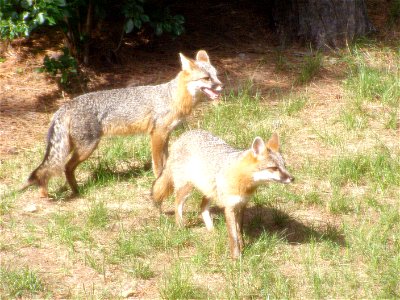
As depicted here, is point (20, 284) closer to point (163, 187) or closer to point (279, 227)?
point (163, 187)

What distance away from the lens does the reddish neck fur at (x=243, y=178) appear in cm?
670

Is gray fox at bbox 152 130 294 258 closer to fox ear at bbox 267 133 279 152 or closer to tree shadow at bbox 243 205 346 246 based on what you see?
fox ear at bbox 267 133 279 152

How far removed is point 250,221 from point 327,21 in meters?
5.09

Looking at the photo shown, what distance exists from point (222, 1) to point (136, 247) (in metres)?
7.38

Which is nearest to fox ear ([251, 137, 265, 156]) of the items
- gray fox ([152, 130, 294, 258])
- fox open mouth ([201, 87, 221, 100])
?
gray fox ([152, 130, 294, 258])

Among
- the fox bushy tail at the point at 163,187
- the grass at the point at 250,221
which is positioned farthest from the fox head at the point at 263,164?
the fox bushy tail at the point at 163,187

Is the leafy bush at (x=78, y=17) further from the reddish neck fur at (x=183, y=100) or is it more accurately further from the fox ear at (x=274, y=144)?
the fox ear at (x=274, y=144)

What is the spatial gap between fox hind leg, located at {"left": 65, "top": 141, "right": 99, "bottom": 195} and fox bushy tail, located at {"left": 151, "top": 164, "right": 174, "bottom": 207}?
101 cm

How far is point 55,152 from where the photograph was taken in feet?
26.5

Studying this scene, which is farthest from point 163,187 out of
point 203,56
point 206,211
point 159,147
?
point 203,56

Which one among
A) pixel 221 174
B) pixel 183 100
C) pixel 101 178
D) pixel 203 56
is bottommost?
pixel 101 178

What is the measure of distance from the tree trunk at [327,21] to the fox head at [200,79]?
3309 millimetres

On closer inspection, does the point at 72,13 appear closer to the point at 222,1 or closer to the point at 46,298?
the point at 222,1

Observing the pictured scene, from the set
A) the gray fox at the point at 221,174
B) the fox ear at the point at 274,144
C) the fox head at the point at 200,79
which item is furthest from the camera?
the fox head at the point at 200,79
